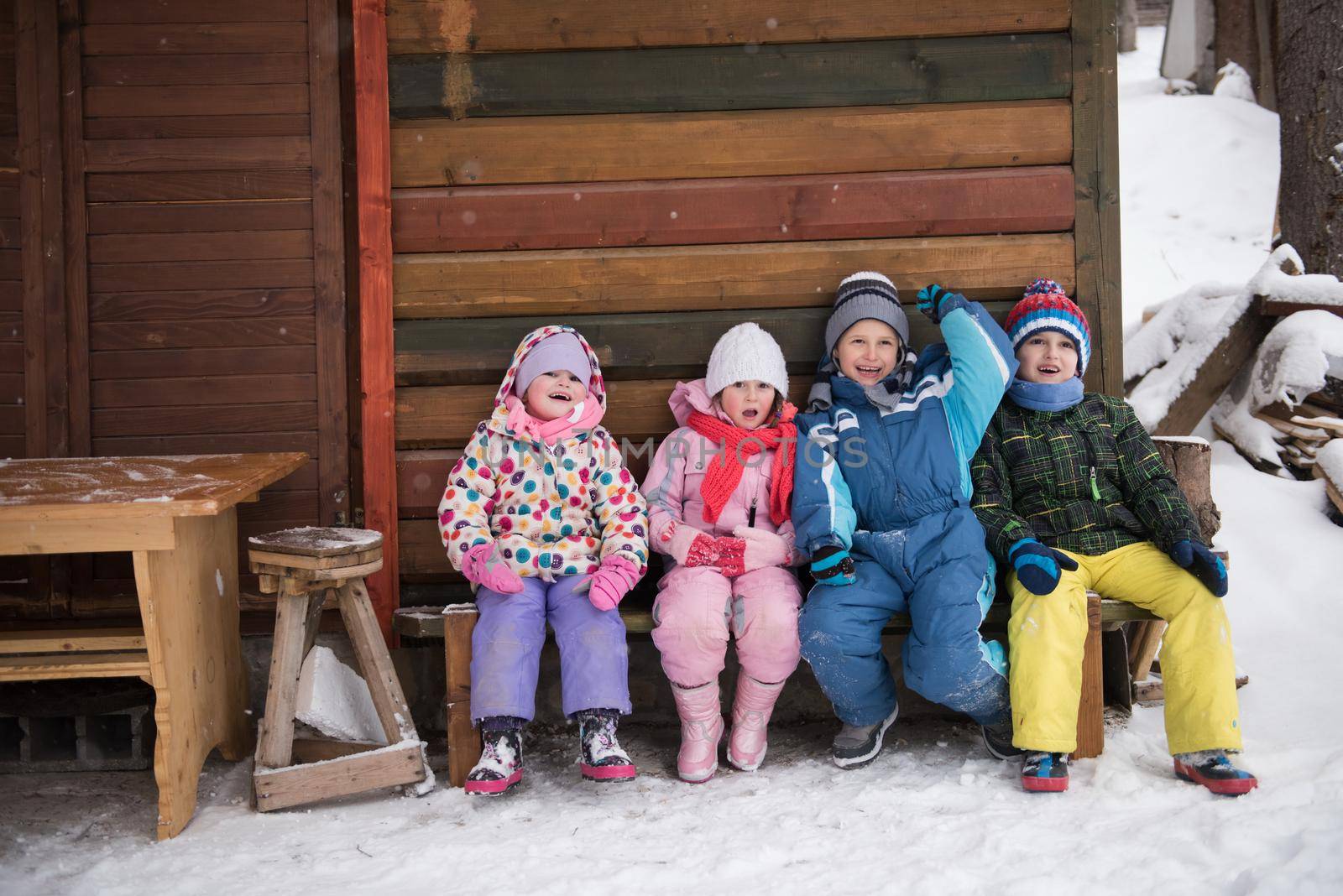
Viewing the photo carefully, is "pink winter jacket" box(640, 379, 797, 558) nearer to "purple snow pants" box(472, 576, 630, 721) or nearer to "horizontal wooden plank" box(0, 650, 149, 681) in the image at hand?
"purple snow pants" box(472, 576, 630, 721)

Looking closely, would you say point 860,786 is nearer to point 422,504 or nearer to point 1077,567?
point 1077,567

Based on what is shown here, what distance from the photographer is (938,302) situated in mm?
3279

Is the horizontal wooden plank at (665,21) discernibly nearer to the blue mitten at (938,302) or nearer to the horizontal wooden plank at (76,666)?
the blue mitten at (938,302)

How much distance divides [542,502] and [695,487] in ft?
1.69

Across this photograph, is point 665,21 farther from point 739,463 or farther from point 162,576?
point 162,576

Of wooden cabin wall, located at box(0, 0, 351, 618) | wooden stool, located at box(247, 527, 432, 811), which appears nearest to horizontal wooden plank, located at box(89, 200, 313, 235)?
wooden cabin wall, located at box(0, 0, 351, 618)

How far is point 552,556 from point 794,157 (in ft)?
5.27

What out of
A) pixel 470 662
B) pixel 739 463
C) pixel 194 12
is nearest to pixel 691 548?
pixel 739 463

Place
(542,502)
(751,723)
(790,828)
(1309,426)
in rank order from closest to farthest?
(790,828) → (751,723) → (542,502) → (1309,426)

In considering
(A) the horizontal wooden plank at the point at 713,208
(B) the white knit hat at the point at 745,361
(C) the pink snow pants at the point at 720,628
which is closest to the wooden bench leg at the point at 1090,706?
(C) the pink snow pants at the point at 720,628

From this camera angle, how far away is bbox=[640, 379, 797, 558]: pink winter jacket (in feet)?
10.5

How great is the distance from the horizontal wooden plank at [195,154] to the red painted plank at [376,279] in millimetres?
249

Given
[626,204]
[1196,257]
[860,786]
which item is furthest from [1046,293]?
[1196,257]

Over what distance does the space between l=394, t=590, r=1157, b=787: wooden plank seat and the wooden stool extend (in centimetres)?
12
